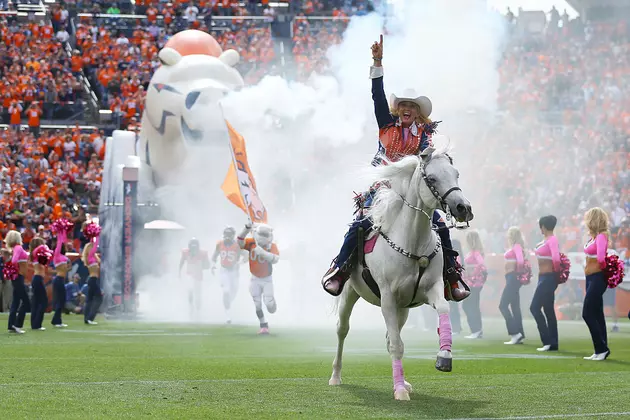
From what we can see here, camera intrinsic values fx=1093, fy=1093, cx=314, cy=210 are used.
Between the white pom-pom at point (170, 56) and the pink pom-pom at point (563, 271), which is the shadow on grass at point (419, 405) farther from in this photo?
the white pom-pom at point (170, 56)

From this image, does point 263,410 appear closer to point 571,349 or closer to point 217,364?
point 217,364

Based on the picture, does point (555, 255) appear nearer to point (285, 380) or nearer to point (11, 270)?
point (285, 380)

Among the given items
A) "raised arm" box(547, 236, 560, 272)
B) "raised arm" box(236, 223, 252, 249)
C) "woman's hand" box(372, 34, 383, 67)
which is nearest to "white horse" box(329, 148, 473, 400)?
"woman's hand" box(372, 34, 383, 67)

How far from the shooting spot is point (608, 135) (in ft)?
106

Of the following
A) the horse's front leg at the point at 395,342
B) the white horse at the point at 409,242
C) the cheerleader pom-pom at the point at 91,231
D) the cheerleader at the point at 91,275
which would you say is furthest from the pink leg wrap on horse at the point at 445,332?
the cheerleader pom-pom at the point at 91,231

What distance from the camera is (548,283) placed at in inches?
585

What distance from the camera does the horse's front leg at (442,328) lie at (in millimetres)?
8109

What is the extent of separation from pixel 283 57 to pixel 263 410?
28.5 m

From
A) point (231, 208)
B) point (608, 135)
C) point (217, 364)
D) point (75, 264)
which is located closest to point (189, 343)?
point (217, 364)

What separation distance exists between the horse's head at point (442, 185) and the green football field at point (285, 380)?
4.79 feet

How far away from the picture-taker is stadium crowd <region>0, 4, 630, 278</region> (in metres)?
30.2

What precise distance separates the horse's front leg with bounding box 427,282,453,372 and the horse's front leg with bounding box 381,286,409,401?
312 mm

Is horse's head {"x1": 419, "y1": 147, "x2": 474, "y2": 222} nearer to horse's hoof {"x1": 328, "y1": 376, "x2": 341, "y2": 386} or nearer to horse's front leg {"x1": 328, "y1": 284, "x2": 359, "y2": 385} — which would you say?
horse's front leg {"x1": 328, "y1": 284, "x2": 359, "y2": 385}

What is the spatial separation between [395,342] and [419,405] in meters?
0.68
